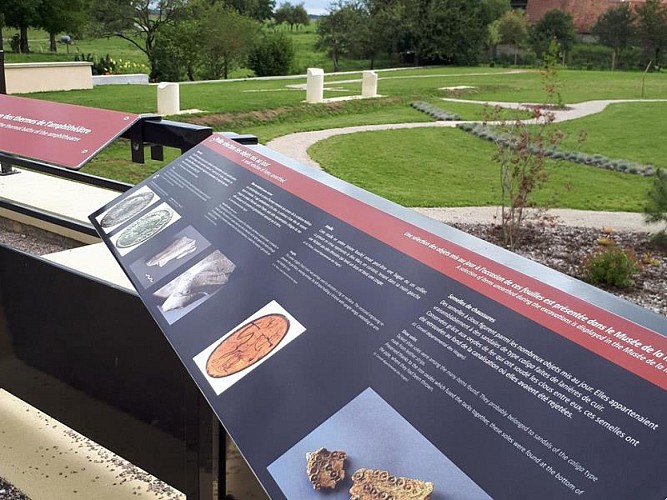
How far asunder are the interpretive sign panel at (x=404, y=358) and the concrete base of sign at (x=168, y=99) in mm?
13607

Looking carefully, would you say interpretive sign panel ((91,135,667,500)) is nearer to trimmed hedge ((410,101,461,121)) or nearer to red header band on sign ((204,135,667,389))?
red header band on sign ((204,135,667,389))

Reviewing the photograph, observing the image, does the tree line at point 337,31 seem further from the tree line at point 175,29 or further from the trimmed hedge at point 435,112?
the trimmed hedge at point 435,112

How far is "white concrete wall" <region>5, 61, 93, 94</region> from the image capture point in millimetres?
18016

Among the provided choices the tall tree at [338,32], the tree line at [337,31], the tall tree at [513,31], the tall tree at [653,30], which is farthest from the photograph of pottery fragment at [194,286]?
the tall tree at [513,31]

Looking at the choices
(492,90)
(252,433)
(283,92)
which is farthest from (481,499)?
(492,90)

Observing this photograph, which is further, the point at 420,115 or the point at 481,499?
the point at 420,115

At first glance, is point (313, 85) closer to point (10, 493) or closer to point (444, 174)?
point (444, 174)

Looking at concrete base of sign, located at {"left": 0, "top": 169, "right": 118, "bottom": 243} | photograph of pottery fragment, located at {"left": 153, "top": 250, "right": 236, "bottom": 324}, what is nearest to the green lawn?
concrete base of sign, located at {"left": 0, "top": 169, "right": 118, "bottom": 243}

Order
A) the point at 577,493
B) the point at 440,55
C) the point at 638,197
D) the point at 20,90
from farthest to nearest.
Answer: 1. the point at 440,55
2. the point at 20,90
3. the point at 638,197
4. the point at 577,493

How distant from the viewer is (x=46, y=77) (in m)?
19.0

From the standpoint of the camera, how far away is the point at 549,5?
6581 centimetres

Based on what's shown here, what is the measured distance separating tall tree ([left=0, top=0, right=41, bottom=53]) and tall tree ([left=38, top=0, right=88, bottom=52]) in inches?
12.7

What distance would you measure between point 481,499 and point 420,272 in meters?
0.55

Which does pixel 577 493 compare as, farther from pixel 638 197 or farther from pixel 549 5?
pixel 549 5
